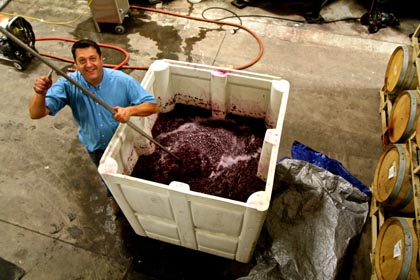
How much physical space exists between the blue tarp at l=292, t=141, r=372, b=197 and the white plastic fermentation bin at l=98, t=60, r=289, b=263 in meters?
0.33

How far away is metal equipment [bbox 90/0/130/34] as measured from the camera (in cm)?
332

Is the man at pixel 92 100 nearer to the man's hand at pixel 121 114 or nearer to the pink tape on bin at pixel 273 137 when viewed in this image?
the man's hand at pixel 121 114

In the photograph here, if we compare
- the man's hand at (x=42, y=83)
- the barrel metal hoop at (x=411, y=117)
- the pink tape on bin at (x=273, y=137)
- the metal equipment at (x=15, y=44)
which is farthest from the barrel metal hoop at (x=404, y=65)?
the metal equipment at (x=15, y=44)

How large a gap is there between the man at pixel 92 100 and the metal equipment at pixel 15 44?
1784 mm

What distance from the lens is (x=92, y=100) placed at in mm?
1603

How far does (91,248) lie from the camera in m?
2.09

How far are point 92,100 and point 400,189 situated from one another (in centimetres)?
179

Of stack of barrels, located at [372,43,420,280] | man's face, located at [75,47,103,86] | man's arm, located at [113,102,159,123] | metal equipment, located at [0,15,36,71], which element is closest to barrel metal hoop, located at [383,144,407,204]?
stack of barrels, located at [372,43,420,280]

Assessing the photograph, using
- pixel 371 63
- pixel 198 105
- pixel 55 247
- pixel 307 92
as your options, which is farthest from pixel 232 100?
pixel 371 63

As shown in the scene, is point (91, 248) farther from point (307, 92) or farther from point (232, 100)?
point (307, 92)

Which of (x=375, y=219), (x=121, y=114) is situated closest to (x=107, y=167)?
(x=121, y=114)

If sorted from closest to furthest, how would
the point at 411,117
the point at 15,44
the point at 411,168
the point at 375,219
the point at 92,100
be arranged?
the point at 92,100 < the point at 411,168 < the point at 411,117 < the point at 375,219 < the point at 15,44

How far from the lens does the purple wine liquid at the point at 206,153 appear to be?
80.4 inches

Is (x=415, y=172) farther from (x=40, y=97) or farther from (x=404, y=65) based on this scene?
(x=40, y=97)
